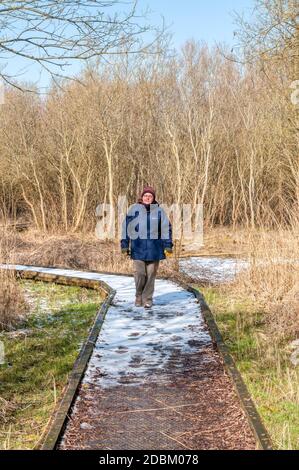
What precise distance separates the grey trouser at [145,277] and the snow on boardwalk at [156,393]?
26.4 inches

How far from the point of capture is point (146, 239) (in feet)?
31.1

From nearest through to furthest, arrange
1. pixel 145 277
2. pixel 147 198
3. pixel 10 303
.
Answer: pixel 147 198
pixel 145 277
pixel 10 303

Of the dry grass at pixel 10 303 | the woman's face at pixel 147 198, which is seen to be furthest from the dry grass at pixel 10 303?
the woman's face at pixel 147 198

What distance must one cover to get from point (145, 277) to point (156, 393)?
396 cm

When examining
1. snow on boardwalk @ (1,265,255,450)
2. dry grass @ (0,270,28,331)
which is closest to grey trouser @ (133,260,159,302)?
snow on boardwalk @ (1,265,255,450)

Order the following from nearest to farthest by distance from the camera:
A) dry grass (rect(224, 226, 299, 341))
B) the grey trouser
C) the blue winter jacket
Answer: dry grass (rect(224, 226, 299, 341)) → the blue winter jacket → the grey trouser

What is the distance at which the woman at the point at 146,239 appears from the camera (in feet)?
30.8

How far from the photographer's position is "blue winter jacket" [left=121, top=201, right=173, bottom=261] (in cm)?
938

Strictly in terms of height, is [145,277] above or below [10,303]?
above

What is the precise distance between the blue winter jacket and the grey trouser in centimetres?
12

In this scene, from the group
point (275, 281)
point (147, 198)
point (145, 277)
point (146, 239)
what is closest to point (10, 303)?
point (145, 277)

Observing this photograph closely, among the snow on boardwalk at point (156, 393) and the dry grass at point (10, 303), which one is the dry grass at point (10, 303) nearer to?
the dry grass at point (10, 303)

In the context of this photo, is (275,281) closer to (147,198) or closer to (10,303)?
(147,198)

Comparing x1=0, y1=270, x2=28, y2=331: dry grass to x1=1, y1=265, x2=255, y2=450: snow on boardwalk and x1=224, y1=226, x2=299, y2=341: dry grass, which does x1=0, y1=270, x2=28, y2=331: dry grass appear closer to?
x1=1, y1=265, x2=255, y2=450: snow on boardwalk
